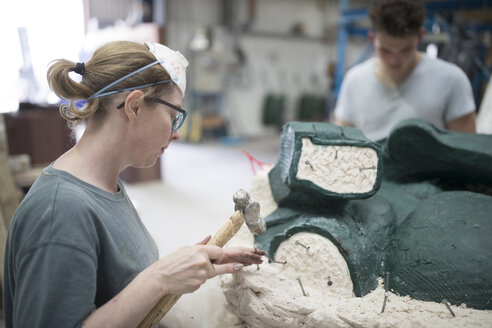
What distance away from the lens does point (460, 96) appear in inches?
80.0

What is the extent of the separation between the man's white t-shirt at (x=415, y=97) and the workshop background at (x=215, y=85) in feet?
2.48

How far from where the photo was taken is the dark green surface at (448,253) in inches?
48.8

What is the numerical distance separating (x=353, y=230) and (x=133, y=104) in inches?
36.8

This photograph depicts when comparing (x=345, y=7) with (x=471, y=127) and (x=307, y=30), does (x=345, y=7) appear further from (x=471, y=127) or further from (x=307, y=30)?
(x=307, y=30)

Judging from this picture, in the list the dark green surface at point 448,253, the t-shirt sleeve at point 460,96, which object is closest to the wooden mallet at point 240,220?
the dark green surface at point 448,253

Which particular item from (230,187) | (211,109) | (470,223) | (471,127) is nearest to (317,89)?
(211,109)

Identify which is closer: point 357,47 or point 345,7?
point 345,7

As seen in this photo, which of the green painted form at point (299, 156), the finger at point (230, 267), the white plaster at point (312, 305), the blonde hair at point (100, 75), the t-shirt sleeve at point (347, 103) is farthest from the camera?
the t-shirt sleeve at point (347, 103)

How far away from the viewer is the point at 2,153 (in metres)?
2.43

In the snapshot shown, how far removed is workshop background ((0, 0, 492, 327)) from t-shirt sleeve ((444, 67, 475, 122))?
3.62ft

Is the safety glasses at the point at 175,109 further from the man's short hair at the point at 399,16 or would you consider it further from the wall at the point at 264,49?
the wall at the point at 264,49

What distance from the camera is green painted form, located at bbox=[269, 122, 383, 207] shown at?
56.6 inches

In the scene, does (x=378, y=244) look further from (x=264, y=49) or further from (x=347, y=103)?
(x=264, y=49)

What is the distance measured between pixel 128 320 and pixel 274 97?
8481 millimetres
